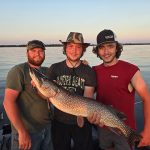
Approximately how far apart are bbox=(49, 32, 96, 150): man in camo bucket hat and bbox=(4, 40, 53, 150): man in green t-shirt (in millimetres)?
221

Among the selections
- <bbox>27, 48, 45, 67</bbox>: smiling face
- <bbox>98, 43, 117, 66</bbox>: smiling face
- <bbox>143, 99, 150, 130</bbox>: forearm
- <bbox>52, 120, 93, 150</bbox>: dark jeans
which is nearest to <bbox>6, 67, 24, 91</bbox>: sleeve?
<bbox>27, 48, 45, 67</bbox>: smiling face

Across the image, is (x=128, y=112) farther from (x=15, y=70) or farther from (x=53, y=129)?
(x=15, y=70)

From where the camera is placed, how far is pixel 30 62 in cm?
484

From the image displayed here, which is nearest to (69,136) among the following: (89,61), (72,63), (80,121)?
(80,121)

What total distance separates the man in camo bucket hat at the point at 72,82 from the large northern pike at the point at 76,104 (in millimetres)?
245

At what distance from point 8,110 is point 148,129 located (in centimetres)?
227

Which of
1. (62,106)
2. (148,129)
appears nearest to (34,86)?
(62,106)

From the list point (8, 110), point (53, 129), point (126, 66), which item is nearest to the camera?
point (8, 110)

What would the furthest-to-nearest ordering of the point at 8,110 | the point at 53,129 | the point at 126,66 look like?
the point at 53,129, the point at 126,66, the point at 8,110

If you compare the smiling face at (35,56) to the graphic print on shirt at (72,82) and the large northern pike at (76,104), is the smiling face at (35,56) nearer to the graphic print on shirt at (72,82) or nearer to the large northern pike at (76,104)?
the large northern pike at (76,104)

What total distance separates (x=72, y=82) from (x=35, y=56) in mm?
771

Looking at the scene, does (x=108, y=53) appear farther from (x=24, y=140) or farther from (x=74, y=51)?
(x=24, y=140)

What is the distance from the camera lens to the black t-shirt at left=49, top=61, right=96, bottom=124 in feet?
16.0

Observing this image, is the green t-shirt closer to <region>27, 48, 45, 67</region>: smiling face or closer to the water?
<region>27, 48, 45, 67</region>: smiling face
